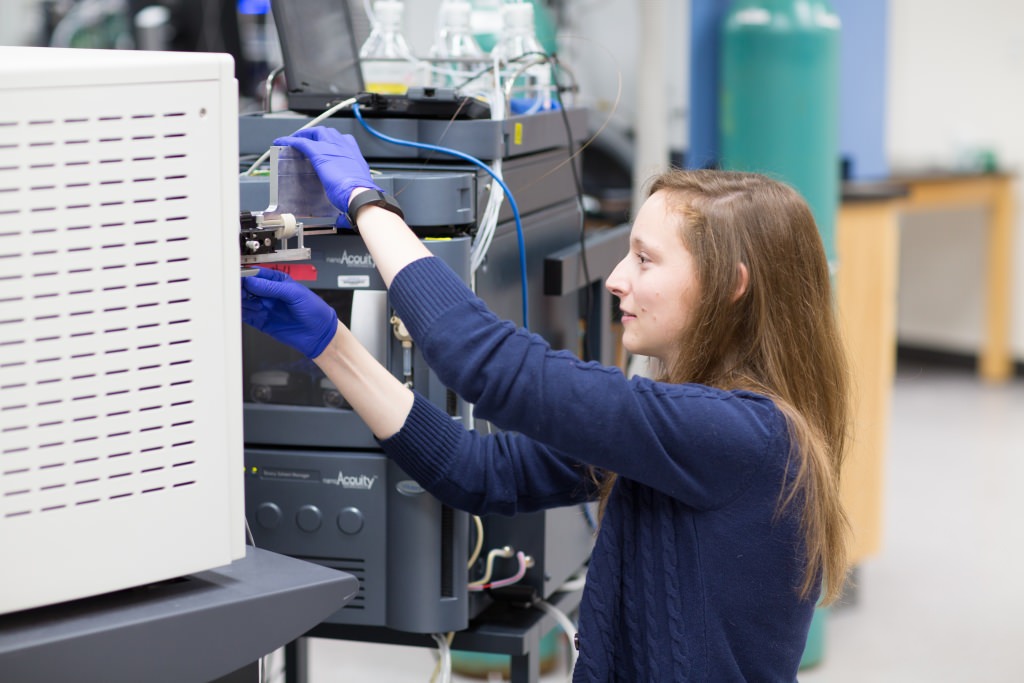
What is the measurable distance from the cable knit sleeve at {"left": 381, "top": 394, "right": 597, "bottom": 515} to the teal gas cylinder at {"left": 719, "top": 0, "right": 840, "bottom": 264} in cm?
126

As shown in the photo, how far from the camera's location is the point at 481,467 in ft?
4.10

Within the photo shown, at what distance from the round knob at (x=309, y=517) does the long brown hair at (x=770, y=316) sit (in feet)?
1.26

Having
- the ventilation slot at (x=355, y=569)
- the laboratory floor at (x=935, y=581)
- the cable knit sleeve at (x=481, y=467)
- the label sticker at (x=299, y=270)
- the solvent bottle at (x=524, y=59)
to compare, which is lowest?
the laboratory floor at (x=935, y=581)

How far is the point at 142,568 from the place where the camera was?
876 millimetres

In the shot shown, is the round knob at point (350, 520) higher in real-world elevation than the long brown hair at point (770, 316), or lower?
lower

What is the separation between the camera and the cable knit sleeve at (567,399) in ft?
3.39

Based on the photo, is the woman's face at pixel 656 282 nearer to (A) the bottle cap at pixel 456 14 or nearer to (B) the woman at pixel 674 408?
(B) the woman at pixel 674 408

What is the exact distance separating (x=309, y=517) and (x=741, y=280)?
494mm

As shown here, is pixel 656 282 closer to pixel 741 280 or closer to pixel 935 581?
pixel 741 280

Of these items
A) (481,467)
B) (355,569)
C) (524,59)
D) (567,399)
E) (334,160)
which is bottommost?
(355,569)

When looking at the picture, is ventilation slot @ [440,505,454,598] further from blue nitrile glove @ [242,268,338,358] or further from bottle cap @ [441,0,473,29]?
bottle cap @ [441,0,473,29]

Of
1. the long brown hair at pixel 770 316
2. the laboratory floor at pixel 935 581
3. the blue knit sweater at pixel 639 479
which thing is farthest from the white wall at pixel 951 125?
the blue knit sweater at pixel 639 479

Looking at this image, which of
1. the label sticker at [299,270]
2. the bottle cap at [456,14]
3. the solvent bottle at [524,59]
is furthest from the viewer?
the bottle cap at [456,14]

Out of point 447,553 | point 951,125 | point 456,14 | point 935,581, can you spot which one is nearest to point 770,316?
point 447,553
